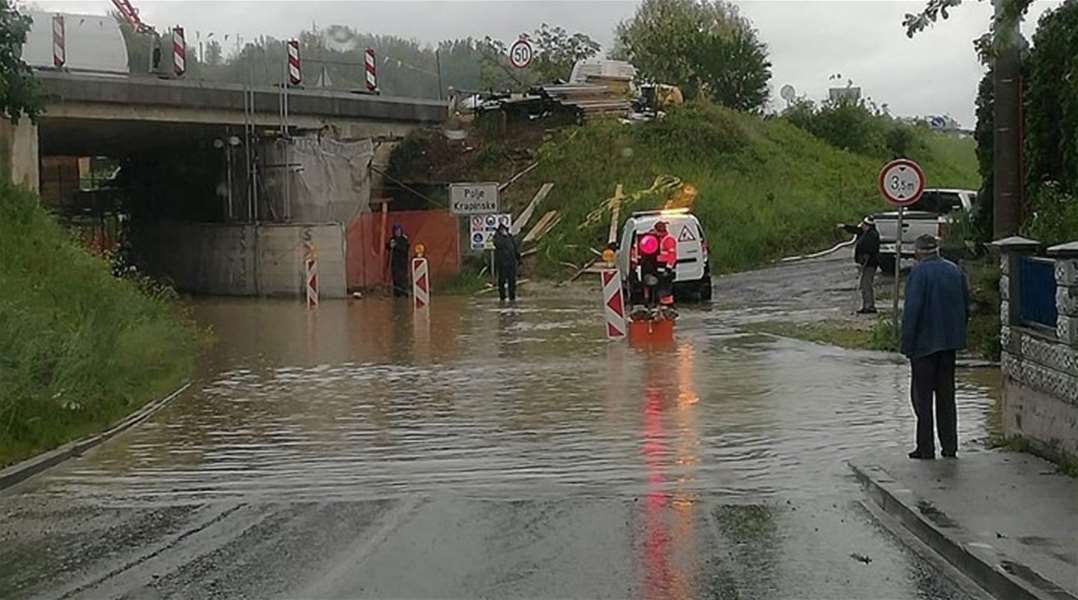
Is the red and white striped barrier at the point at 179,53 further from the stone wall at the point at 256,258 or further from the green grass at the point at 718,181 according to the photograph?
the green grass at the point at 718,181

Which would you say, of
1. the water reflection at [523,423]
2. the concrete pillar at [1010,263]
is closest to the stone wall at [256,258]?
the water reflection at [523,423]

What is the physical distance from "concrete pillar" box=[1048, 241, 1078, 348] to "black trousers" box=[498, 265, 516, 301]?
24112 mm

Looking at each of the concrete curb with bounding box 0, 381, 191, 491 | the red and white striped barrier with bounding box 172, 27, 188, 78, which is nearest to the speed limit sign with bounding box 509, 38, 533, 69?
the red and white striped barrier with bounding box 172, 27, 188, 78

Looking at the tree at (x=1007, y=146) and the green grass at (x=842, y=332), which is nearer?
the tree at (x=1007, y=146)

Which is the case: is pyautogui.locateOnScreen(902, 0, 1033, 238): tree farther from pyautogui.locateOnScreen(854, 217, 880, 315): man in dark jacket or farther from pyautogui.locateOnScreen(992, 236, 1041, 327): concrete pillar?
pyautogui.locateOnScreen(854, 217, 880, 315): man in dark jacket

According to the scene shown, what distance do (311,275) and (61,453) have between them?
23075 mm

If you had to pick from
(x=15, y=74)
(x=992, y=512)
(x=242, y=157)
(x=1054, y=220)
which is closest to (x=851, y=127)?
(x=242, y=157)

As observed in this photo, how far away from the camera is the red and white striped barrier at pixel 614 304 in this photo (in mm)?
24141

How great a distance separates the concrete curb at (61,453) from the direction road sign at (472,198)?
21.2 m

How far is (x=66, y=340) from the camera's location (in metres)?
16.4

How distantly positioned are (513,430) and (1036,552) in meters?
A: 7.16

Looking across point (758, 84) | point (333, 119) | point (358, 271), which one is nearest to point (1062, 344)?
point (358, 271)

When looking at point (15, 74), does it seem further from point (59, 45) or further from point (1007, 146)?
point (1007, 146)

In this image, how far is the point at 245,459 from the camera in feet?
45.0
